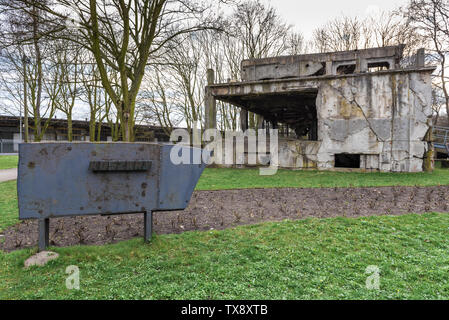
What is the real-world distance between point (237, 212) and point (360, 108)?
979cm

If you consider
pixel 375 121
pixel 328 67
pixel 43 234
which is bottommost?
pixel 43 234

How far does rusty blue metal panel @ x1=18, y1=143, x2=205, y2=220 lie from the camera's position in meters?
2.72

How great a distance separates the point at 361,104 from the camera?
11953mm

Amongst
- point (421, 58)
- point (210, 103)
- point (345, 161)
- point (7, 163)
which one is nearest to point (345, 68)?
point (421, 58)

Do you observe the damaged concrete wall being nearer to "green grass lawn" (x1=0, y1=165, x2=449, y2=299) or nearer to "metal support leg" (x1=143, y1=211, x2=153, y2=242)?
"green grass lawn" (x1=0, y1=165, x2=449, y2=299)

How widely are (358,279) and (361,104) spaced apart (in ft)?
37.8

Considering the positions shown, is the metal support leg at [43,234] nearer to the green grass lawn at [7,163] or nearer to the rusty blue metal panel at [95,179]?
the rusty blue metal panel at [95,179]

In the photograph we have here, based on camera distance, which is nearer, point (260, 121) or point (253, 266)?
point (253, 266)

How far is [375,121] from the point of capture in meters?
11.7

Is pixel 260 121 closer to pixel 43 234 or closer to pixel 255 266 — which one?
pixel 255 266

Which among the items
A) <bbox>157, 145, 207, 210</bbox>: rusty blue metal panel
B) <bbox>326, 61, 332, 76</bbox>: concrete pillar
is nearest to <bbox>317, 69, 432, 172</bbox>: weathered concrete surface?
<bbox>326, 61, 332, 76</bbox>: concrete pillar

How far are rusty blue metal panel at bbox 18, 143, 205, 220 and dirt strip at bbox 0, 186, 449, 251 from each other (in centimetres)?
90

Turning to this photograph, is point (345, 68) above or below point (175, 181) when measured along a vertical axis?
above

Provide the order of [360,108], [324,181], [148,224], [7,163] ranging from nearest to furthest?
[148,224] → [324,181] → [360,108] → [7,163]
